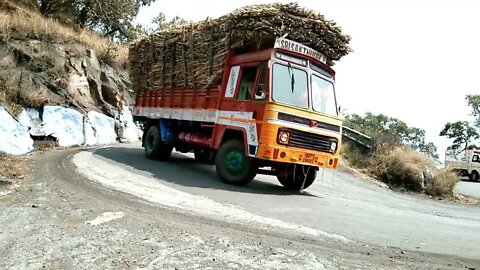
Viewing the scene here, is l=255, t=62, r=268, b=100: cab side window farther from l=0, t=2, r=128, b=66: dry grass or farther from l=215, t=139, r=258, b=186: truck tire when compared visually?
l=0, t=2, r=128, b=66: dry grass

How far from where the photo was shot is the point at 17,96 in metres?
14.2

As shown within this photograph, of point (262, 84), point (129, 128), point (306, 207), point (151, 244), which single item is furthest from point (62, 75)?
point (151, 244)

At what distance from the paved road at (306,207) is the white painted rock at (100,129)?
4250 mm

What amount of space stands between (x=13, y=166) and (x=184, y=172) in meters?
3.83

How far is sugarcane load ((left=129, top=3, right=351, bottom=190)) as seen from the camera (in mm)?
9117

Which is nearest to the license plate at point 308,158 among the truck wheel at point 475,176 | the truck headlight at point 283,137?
the truck headlight at point 283,137

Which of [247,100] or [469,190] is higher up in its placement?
[247,100]

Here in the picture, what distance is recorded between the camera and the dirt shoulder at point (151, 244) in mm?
4676

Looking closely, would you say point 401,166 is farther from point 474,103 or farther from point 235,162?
point 474,103

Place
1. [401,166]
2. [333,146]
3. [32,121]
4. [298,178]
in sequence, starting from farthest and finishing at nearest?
[401,166] → [32,121] → [298,178] → [333,146]

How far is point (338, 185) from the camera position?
1408 centimetres

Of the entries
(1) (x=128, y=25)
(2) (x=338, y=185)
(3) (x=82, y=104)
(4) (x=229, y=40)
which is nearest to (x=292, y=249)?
(4) (x=229, y=40)

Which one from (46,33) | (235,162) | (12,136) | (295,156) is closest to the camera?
(295,156)

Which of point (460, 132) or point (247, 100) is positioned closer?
point (247, 100)
